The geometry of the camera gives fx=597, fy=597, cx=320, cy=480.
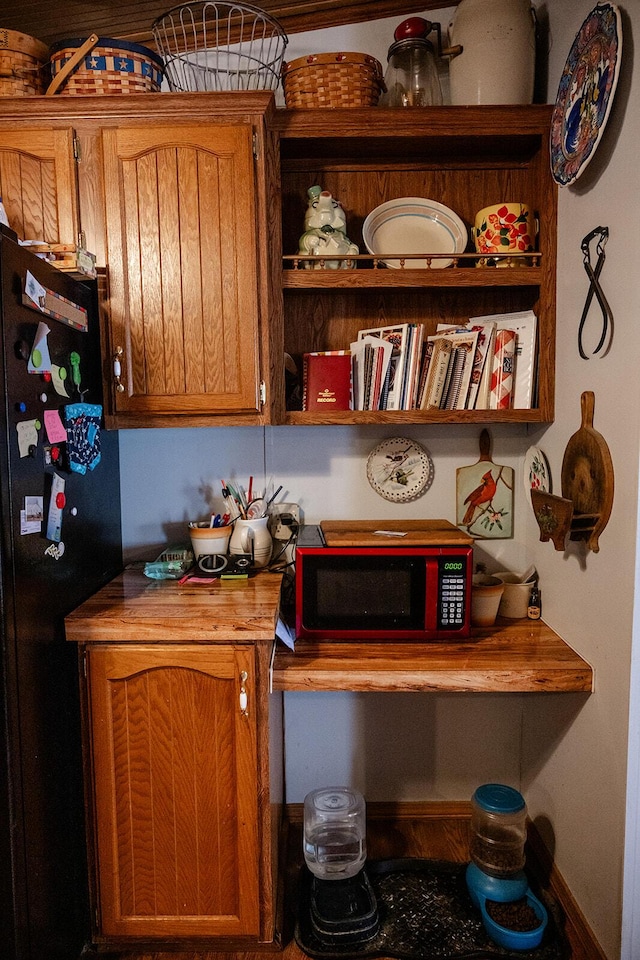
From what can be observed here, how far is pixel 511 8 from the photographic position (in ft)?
5.43

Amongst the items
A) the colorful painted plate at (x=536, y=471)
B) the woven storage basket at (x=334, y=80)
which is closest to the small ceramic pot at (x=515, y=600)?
the colorful painted plate at (x=536, y=471)

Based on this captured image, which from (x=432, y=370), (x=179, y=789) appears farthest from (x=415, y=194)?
(x=179, y=789)

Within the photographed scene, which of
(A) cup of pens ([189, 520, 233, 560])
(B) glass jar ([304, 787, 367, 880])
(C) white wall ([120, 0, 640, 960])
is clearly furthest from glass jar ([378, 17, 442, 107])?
(B) glass jar ([304, 787, 367, 880])

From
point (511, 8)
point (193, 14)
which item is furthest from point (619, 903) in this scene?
point (193, 14)

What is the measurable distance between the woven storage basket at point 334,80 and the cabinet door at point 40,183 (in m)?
0.66

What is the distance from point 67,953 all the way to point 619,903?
1303 mm

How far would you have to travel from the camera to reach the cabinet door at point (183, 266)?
1.61 meters

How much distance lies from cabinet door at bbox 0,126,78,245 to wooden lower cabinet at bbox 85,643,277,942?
113 centimetres

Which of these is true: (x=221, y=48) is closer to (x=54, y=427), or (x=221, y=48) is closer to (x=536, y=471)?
(x=54, y=427)

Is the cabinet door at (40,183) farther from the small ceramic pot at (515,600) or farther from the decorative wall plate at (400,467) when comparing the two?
the small ceramic pot at (515,600)

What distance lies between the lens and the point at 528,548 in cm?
203

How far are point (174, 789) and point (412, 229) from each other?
1.75 meters

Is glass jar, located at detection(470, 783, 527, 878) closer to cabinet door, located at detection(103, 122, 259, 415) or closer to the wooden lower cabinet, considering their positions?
the wooden lower cabinet

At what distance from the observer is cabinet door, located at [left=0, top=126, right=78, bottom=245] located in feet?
5.28
